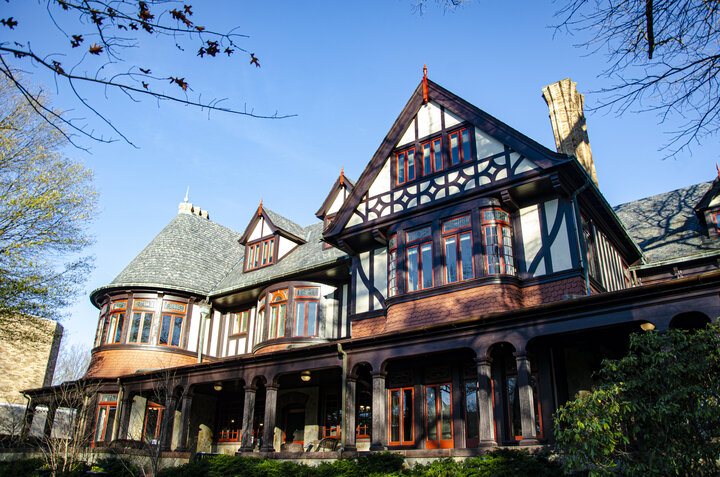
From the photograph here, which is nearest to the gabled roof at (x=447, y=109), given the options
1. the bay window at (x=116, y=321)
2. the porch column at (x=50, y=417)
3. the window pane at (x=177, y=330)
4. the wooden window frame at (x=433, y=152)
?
the wooden window frame at (x=433, y=152)

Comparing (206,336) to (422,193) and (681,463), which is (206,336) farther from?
(681,463)

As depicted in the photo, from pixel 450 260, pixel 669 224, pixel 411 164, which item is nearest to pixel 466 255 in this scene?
pixel 450 260

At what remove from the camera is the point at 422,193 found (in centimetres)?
1844

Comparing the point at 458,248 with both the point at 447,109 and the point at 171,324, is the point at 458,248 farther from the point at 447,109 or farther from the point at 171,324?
the point at 171,324

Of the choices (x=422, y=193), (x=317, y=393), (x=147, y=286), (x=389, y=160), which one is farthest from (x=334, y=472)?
(x=147, y=286)

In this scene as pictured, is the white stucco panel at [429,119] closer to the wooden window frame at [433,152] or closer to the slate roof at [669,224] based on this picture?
the wooden window frame at [433,152]

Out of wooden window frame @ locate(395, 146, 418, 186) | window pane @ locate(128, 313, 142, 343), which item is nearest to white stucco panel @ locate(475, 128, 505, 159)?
wooden window frame @ locate(395, 146, 418, 186)

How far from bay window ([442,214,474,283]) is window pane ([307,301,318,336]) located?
Answer: 6814 mm

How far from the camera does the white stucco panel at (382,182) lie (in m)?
19.7

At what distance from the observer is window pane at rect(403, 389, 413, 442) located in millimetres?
16719

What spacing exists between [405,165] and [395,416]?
8.15 meters

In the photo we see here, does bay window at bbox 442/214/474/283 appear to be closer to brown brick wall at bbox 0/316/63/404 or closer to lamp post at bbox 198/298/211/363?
lamp post at bbox 198/298/211/363

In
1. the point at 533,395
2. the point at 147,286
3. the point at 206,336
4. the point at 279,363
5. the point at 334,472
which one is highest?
the point at 147,286

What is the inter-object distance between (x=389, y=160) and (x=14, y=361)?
2749 centimetres
